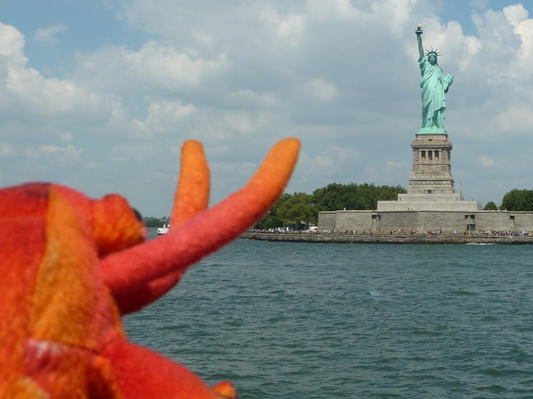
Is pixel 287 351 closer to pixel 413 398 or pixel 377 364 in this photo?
pixel 377 364

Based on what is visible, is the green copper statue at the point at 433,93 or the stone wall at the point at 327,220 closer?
the green copper statue at the point at 433,93

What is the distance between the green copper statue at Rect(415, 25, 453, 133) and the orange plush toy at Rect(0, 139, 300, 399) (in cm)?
5297

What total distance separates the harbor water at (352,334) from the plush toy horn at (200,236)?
674 centimetres

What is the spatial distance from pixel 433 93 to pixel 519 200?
73.4ft

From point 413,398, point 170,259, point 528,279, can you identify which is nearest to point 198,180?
point 170,259

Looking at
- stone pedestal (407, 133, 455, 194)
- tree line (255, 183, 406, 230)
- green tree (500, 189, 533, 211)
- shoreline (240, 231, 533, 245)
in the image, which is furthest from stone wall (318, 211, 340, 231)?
green tree (500, 189, 533, 211)

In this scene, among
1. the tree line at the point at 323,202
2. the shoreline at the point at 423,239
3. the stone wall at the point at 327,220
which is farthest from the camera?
the tree line at the point at 323,202

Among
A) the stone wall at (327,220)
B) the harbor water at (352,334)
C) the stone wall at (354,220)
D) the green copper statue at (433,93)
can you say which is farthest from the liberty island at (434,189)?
the harbor water at (352,334)

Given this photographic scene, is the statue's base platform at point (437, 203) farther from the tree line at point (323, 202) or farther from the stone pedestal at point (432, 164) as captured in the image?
the tree line at point (323, 202)

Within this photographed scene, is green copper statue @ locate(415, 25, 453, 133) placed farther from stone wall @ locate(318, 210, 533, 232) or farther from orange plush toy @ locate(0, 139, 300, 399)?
orange plush toy @ locate(0, 139, 300, 399)

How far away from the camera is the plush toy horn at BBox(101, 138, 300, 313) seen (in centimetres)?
136

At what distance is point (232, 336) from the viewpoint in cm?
1434

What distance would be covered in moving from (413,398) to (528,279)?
19.7 metres

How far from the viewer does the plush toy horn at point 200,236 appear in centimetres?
136
